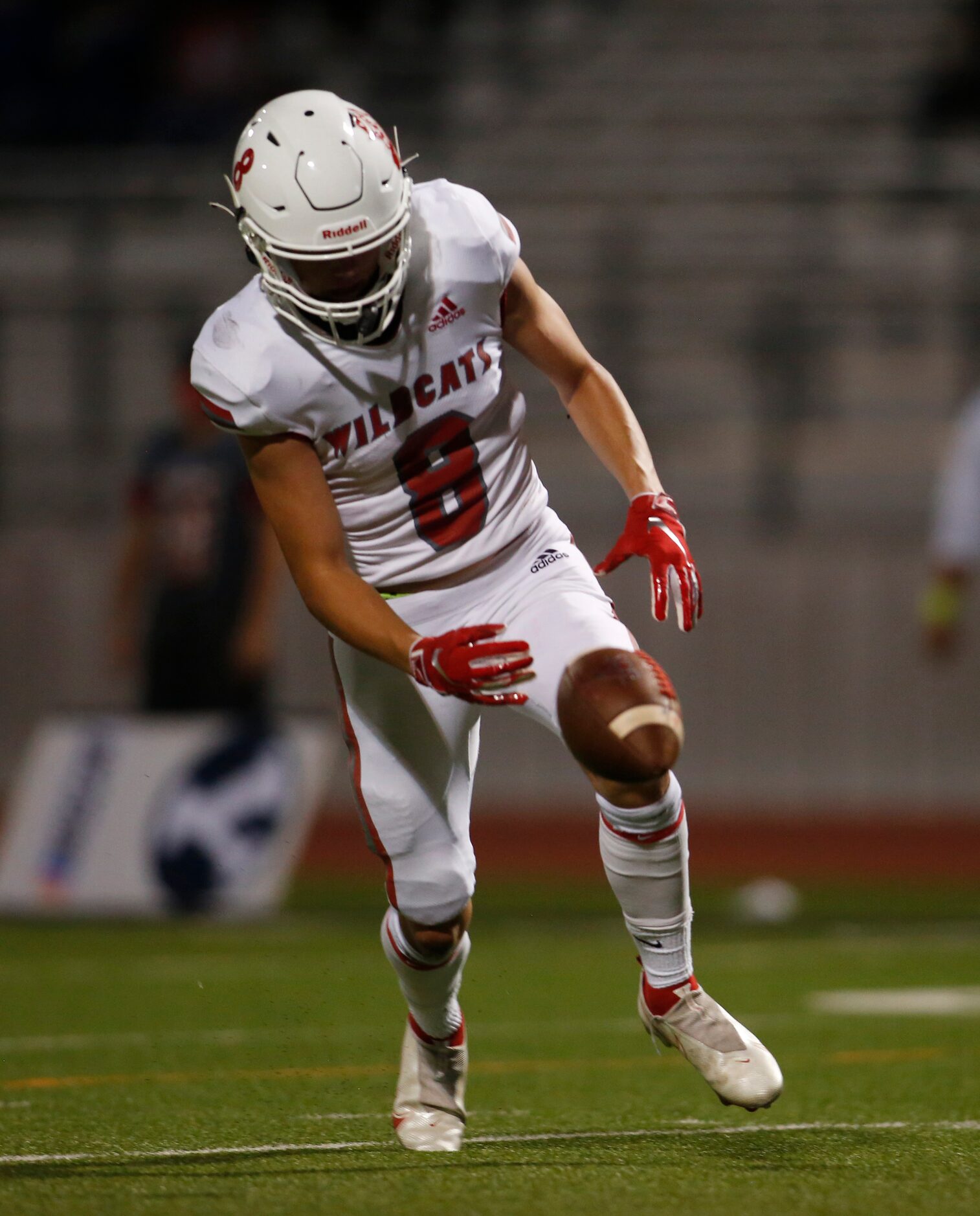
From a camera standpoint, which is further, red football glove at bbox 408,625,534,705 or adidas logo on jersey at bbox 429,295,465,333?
adidas logo on jersey at bbox 429,295,465,333

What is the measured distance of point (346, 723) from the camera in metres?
3.71

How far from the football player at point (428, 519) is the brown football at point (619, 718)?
0.02 metres

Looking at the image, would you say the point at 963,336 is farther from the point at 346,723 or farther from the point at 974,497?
the point at 346,723

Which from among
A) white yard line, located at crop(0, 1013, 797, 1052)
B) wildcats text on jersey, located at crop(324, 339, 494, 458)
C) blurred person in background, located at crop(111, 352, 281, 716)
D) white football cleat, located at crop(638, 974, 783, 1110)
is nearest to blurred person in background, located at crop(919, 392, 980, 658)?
white yard line, located at crop(0, 1013, 797, 1052)

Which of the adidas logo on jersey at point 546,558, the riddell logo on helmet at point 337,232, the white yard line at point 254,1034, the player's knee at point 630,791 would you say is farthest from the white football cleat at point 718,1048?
the white yard line at point 254,1034

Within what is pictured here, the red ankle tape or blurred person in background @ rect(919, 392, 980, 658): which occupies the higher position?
blurred person in background @ rect(919, 392, 980, 658)

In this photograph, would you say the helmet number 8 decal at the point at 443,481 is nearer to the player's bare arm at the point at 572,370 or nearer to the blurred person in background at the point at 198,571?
the player's bare arm at the point at 572,370

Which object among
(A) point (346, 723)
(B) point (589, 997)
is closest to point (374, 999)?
(B) point (589, 997)

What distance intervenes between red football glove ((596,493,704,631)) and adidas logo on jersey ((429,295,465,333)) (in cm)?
45

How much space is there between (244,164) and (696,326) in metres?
9.00

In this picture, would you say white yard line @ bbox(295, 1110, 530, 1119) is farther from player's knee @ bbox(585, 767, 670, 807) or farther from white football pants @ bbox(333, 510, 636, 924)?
player's knee @ bbox(585, 767, 670, 807)

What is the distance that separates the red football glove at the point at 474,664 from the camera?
3.20 m

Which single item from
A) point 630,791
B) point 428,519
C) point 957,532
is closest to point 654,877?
point 630,791

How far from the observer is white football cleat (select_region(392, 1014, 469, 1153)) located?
3557 millimetres
